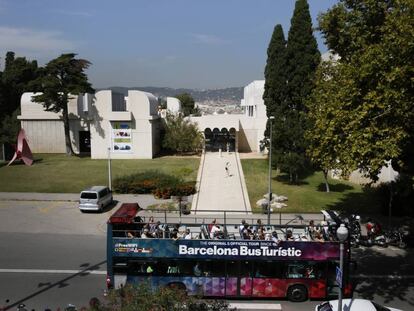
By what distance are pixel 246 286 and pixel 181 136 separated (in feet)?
114

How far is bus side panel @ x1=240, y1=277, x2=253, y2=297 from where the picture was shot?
16.1m

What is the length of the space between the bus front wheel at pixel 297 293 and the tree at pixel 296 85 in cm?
1942

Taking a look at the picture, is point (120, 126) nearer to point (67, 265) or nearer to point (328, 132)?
point (67, 265)

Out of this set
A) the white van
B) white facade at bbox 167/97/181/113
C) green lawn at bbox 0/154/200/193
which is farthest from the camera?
white facade at bbox 167/97/181/113

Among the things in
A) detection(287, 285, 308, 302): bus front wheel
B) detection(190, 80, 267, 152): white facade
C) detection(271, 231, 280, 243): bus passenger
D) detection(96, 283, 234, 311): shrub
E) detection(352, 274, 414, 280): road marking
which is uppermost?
detection(190, 80, 267, 152): white facade

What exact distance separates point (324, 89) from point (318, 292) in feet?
32.1

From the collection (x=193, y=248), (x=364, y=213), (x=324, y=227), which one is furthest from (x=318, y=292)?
(x=364, y=213)

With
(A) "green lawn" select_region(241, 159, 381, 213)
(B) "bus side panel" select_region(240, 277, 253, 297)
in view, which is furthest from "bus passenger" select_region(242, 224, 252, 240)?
(A) "green lawn" select_region(241, 159, 381, 213)

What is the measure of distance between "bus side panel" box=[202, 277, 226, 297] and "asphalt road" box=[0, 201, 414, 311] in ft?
7.48

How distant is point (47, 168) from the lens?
140 feet

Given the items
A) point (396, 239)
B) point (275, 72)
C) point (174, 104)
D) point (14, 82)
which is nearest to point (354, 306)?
point (396, 239)

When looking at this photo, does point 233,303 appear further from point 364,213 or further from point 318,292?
point 364,213

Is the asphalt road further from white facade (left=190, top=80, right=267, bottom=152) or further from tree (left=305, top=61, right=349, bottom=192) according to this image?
white facade (left=190, top=80, right=267, bottom=152)

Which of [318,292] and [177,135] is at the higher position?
[177,135]
